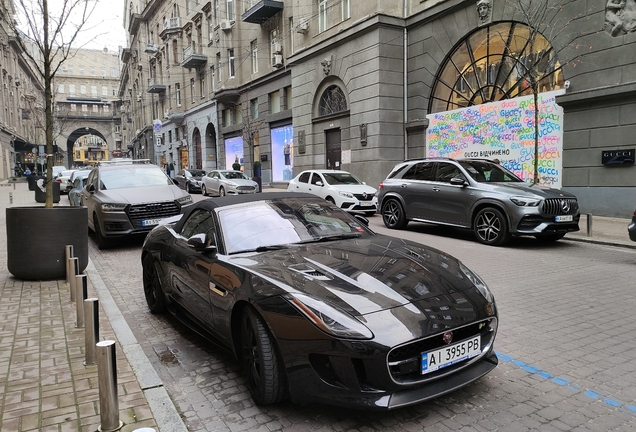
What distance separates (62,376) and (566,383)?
12.8 feet

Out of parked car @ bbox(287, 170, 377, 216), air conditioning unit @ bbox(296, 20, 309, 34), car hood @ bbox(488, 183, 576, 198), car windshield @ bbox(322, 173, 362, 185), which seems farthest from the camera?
air conditioning unit @ bbox(296, 20, 309, 34)

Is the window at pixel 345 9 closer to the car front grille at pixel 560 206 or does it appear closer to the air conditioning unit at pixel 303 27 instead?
the air conditioning unit at pixel 303 27

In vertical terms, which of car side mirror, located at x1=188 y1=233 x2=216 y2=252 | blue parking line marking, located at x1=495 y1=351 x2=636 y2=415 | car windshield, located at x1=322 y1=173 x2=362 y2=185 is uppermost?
car windshield, located at x1=322 y1=173 x2=362 y2=185

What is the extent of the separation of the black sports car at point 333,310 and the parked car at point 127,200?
570 cm

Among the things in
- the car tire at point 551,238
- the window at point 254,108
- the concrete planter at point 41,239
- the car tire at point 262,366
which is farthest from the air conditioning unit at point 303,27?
the car tire at point 262,366

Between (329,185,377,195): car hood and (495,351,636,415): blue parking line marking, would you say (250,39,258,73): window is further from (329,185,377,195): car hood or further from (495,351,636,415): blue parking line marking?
(495,351,636,415): blue parking line marking

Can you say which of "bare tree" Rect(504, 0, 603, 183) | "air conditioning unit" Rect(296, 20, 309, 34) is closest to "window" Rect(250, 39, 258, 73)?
"air conditioning unit" Rect(296, 20, 309, 34)

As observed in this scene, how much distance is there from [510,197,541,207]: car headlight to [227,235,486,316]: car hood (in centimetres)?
607

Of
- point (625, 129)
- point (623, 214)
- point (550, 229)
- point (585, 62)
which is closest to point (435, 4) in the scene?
point (585, 62)

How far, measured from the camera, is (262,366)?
301cm

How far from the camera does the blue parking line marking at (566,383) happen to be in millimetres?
3098

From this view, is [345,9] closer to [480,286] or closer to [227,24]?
[227,24]

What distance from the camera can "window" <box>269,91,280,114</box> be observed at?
98.0 feet

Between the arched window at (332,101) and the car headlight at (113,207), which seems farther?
the arched window at (332,101)
